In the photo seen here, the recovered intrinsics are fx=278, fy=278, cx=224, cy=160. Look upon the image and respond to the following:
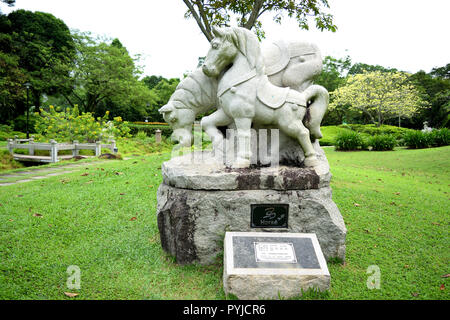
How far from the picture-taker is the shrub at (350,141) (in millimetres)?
12875

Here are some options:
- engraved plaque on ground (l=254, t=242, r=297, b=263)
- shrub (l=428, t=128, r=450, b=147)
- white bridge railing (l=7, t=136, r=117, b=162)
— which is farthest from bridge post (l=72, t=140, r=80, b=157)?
shrub (l=428, t=128, r=450, b=147)

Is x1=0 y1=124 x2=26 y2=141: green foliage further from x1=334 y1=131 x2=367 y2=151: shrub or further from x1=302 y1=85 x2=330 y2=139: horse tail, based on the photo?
x1=302 y1=85 x2=330 y2=139: horse tail

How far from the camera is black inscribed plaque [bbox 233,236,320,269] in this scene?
2.17m

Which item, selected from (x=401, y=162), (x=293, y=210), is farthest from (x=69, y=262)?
(x=401, y=162)

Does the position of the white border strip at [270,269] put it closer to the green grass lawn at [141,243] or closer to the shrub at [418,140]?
the green grass lawn at [141,243]

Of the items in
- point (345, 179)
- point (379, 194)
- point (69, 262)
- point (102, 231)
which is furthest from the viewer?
point (345, 179)

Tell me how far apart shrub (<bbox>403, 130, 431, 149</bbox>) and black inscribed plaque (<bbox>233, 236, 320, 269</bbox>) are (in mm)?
12851

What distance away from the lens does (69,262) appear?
2758 millimetres

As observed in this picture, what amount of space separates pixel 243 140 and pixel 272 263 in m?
1.18

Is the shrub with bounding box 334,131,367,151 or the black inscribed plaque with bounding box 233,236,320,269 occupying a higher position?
the shrub with bounding box 334,131,367,151

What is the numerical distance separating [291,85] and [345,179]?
4.02m

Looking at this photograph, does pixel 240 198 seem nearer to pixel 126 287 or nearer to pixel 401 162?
pixel 126 287

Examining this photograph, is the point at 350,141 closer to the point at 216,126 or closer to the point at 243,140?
the point at 216,126
